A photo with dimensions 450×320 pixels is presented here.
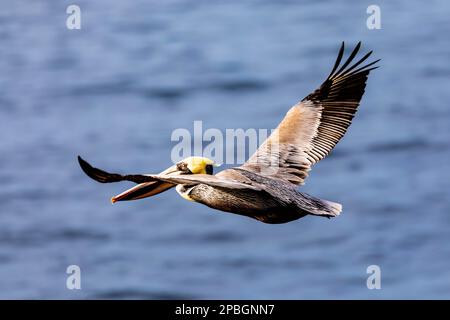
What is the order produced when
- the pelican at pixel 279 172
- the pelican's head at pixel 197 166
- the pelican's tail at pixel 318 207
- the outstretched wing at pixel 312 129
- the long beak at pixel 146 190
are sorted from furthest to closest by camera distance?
the outstretched wing at pixel 312 129
the long beak at pixel 146 190
the pelican's head at pixel 197 166
the pelican's tail at pixel 318 207
the pelican at pixel 279 172

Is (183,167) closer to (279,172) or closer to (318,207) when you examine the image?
(279,172)

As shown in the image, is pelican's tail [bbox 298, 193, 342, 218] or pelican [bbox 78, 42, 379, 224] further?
pelican's tail [bbox 298, 193, 342, 218]

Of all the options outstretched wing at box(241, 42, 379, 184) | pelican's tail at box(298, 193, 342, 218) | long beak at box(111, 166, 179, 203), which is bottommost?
pelican's tail at box(298, 193, 342, 218)

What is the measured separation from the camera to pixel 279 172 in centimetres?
920

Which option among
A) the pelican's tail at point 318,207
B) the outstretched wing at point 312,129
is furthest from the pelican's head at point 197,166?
the pelican's tail at point 318,207

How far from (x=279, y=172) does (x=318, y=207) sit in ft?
2.41

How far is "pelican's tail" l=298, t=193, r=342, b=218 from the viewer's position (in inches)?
331

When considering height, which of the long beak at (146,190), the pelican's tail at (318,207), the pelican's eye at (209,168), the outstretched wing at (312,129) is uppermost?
the outstretched wing at (312,129)

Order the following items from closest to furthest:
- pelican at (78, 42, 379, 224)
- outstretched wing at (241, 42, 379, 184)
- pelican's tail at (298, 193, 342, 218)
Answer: pelican at (78, 42, 379, 224) < pelican's tail at (298, 193, 342, 218) < outstretched wing at (241, 42, 379, 184)

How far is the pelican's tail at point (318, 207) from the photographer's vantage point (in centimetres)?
841

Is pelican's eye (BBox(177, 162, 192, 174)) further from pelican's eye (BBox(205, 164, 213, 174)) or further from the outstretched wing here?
the outstretched wing

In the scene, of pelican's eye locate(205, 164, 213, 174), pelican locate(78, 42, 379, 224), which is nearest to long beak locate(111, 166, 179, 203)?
pelican locate(78, 42, 379, 224)

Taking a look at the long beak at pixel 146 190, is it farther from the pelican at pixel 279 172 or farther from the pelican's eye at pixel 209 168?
the pelican's eye at pixel 209 168

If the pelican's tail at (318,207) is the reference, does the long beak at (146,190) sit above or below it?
above
